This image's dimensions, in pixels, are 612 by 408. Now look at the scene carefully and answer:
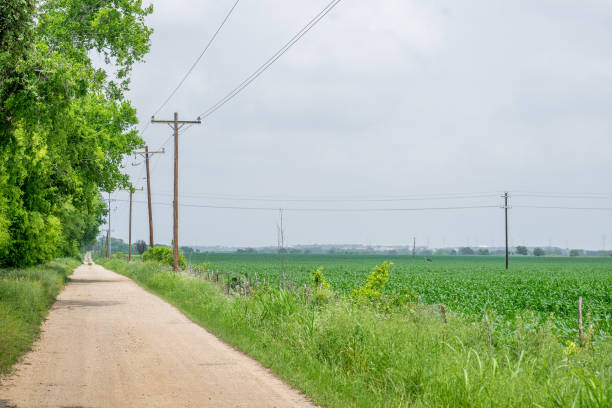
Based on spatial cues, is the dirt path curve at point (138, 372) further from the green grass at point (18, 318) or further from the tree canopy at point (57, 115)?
the tree canopy at point (57, 115)

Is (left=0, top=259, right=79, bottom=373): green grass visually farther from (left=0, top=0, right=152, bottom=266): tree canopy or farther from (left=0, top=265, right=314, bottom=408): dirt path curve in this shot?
(left=0, top=0, right=152, bottom=266): tree canopy

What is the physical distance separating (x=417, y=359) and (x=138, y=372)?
4.85 meters

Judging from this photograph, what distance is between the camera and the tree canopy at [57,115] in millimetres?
10492

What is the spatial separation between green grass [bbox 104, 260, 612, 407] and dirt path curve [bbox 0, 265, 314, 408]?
61 centimetres

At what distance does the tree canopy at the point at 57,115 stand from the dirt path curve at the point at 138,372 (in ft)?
14.3

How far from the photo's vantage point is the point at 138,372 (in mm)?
10805

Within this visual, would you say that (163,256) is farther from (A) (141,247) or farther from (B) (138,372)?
(A) (141,247)

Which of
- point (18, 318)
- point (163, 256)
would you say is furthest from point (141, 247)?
point (18, 318)

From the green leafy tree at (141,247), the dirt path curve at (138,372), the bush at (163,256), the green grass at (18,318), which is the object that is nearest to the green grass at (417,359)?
the dirt path curve at (138,372)

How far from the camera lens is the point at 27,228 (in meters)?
30.1

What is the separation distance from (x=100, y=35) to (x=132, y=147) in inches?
369

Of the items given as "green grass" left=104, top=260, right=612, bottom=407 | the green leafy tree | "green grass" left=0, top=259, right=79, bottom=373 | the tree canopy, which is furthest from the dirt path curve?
the green leafy tree

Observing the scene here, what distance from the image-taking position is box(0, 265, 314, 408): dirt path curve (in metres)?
8.81

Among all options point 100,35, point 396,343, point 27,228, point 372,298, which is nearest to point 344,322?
point 396,343
